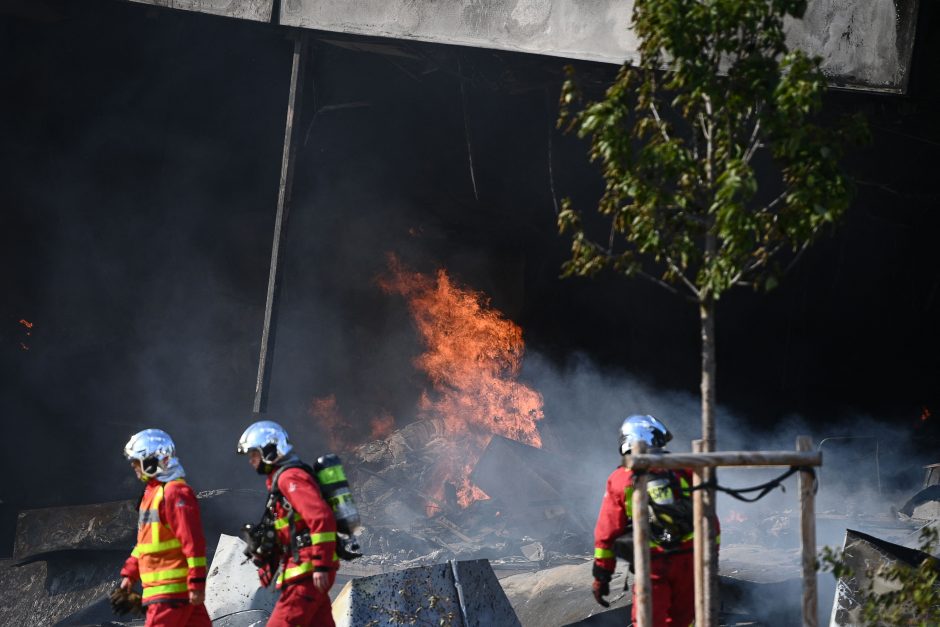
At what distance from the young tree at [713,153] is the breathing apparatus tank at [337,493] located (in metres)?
2.23

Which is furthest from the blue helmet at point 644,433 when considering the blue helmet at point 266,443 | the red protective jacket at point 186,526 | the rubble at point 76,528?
the rubble at point 76,528

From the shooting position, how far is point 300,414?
1686cm

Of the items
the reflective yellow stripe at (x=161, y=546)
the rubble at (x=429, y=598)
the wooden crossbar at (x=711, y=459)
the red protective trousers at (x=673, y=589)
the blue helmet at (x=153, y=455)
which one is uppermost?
the wooden crossbar at (x=711, y=459)

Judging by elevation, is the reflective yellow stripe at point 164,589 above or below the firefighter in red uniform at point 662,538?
below

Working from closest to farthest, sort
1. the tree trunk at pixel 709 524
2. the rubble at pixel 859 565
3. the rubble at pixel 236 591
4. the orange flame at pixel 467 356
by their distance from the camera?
the tree trunk at pixel 709 524, the rubble at pixel 859 565, the rubble at pixel 236 591, the orange flame at pixel 467 356

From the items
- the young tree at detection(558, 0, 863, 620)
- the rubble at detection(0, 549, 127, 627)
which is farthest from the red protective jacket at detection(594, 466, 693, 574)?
the rubble at detection(0, 549, 127, 627)

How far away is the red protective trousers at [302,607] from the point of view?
236 inches

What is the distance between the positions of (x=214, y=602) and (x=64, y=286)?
832cm

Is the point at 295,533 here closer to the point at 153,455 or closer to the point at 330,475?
the point at 330,475

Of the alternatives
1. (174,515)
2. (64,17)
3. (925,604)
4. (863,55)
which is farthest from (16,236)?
(925,604)

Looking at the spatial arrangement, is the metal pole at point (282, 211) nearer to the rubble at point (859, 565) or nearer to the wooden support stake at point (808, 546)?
the rubble at point (859, 565)

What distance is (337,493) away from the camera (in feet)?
21.0

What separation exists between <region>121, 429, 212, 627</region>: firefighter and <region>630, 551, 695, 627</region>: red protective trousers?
2728 millimetres

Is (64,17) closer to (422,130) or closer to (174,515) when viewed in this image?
(422,130)
